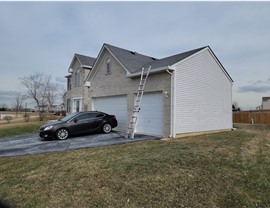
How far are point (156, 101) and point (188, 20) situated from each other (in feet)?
18.0

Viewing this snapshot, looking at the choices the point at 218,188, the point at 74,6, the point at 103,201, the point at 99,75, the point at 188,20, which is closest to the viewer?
the point at 103,201

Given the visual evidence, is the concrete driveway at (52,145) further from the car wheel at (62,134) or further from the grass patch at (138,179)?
the grass patch at (138,179)

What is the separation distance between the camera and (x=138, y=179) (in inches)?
204

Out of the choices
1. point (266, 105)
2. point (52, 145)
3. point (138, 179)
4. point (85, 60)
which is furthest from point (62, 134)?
point (266, 105)

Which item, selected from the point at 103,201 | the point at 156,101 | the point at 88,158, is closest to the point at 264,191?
the point at 103,201

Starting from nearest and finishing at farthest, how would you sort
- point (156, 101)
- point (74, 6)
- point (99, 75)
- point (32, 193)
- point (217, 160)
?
point (32, 193), point (217, 160), point (74, 6), point (156, 101), point (99, 75)

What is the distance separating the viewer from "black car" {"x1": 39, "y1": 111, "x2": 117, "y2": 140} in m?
10.7

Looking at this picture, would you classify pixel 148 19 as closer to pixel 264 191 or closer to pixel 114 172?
pixel 114 172

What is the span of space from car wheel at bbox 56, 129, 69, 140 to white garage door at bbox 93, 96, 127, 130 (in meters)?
4.02

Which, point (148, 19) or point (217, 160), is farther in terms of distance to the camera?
point (148, 19)

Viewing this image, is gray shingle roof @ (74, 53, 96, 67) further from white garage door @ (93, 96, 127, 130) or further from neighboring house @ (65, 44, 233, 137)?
white garage door @ (93, 96, 127, 130)

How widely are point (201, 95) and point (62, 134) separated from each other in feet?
27.6

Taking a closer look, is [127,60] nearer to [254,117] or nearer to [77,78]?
[77,78]

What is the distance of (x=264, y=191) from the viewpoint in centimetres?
520
